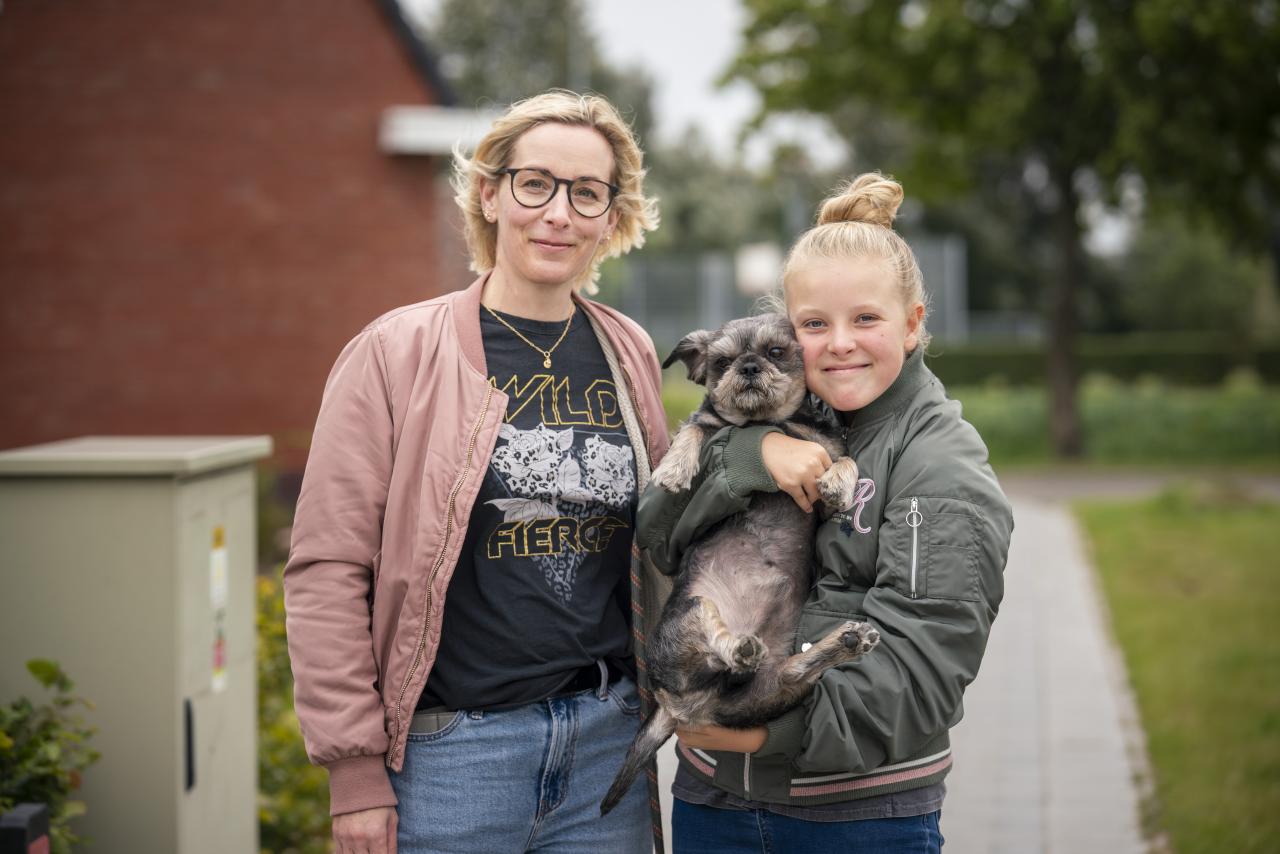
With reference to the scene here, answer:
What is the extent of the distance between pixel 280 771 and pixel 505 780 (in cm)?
288

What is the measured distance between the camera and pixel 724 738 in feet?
9.00

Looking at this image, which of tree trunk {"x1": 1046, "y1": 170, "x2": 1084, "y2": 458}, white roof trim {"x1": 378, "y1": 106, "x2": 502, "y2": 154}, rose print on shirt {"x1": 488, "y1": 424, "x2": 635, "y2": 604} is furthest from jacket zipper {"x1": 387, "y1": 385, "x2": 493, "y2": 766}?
tree trunk {"x1": 1046, "y1": 170, "x2": 1084, "y2": 458}

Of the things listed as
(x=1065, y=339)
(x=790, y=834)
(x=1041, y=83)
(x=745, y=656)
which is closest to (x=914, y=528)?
(x=745, y=656)

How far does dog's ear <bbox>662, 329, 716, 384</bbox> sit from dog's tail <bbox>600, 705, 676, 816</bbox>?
106 centimetres

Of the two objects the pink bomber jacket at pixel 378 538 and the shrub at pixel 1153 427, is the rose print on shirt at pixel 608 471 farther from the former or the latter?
the shrub at pixel 1153 427

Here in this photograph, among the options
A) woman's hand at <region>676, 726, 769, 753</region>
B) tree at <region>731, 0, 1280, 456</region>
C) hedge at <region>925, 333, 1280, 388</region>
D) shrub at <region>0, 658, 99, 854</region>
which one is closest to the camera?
woman's hand at <region>676, 726, 769, 753</region>

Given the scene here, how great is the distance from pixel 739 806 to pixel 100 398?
42.1 feet

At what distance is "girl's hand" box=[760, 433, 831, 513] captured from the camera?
2881mm

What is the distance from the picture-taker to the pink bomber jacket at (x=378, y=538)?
275 cm

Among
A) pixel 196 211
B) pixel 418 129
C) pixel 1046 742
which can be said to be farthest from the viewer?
pixel 196 211

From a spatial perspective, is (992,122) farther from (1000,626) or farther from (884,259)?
(884,259)

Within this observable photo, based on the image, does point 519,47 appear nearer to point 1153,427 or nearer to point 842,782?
point 1153,427

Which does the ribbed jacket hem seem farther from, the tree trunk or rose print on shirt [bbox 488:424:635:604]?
the tree trunk

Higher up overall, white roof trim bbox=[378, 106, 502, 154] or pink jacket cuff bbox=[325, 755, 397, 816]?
white roof trim bbox=[378, 106, 502, 154]
